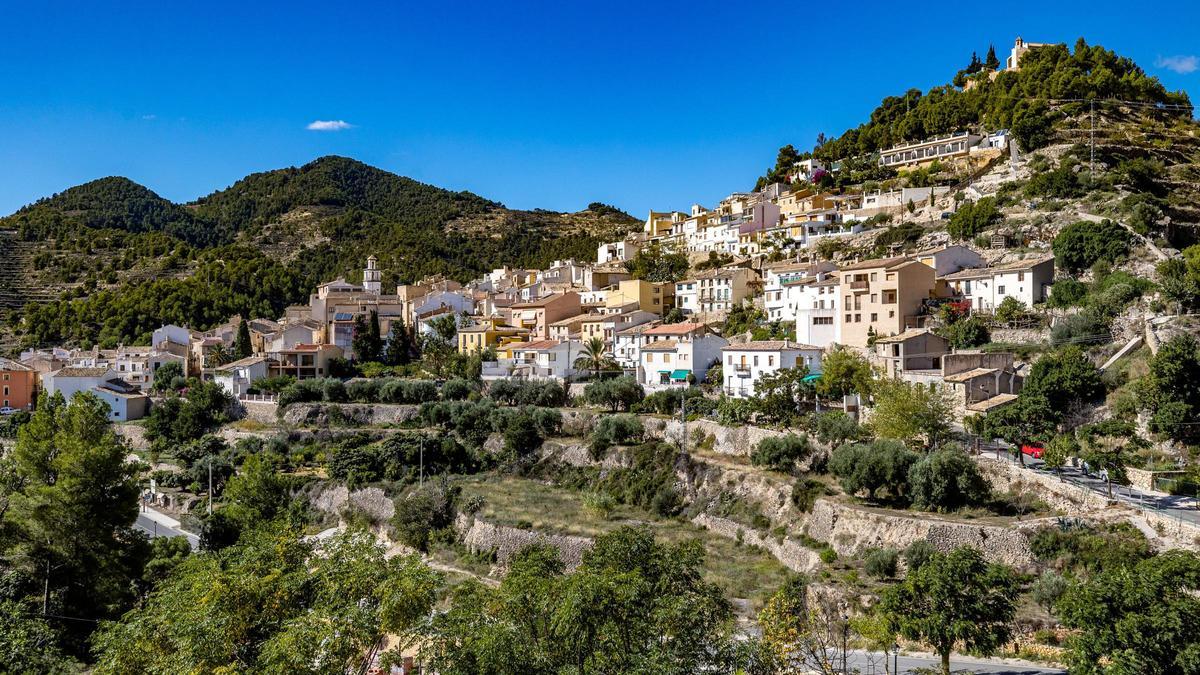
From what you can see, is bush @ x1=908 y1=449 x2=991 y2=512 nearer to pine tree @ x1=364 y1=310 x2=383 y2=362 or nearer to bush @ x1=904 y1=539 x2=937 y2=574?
bush @ x1=904 y1=539 x2=937 y2=574

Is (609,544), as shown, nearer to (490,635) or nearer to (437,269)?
(490,635)

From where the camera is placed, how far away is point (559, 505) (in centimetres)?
3688

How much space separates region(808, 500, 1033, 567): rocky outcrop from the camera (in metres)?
24.6

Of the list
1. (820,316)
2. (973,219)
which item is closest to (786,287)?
(820,316)

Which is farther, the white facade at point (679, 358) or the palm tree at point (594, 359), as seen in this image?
the palm tree at point (594, 359)

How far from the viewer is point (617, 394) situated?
44.2 meters

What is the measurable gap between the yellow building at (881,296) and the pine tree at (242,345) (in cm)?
4419

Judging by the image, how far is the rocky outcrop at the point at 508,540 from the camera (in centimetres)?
3116

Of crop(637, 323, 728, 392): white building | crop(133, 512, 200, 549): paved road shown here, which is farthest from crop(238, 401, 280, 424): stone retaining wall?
crop(637, 323, 728, 392): white building

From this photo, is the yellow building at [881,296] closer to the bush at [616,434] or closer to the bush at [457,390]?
the bush at [616,434]

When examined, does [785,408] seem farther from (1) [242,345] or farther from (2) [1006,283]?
(1) [242,345]

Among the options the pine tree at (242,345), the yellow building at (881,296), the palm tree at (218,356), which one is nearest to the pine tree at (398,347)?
the pine tree at (242,345)

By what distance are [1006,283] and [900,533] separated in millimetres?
A: 20114

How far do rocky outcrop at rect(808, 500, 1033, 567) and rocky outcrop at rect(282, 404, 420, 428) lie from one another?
27121 millimetres
